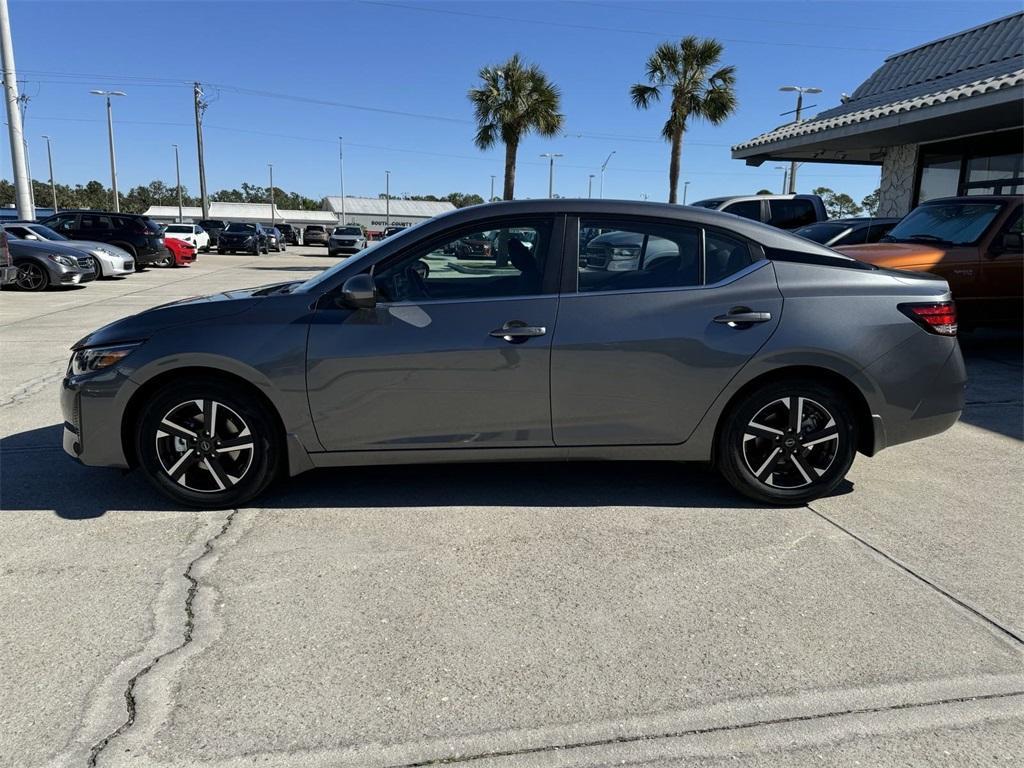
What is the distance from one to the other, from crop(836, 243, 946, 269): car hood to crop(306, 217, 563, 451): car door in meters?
5.31

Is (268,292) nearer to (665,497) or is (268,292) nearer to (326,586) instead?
(326,586)

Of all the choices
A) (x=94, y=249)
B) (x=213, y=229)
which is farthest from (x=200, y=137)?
(x=94, y=249)

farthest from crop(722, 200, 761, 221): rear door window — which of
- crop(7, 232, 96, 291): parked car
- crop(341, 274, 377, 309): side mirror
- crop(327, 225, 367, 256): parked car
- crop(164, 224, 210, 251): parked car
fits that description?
crop(327, 225, 367, 256): parked car

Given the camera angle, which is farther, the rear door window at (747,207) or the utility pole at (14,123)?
the utility pole at (14,123)

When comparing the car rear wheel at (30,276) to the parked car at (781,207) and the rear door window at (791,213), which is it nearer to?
the parked car at (781,207)

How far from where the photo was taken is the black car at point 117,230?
21.9 metres

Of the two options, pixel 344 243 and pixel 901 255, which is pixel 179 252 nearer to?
pixel 344 243

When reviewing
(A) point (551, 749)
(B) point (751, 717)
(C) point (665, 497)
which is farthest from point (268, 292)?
(B) point (751, 717)

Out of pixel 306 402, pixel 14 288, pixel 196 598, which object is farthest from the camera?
pixel 14 288

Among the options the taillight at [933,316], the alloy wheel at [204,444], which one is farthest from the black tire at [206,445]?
the taillight at [933,316]

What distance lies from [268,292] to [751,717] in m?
3.17

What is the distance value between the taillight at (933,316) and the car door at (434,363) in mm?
1910

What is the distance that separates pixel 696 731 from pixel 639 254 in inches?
95.9

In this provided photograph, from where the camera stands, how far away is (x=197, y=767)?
7.00 feet
